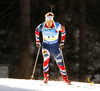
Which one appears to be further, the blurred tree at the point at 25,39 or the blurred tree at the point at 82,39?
the blurred tree at the point at 82,39

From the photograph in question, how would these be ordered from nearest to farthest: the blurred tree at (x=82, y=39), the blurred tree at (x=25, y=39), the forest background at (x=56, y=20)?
the blurred tree at (x=25, y=39)
the forest background at (x=56, y=20)
the blurred tree at (x=82, y=39)

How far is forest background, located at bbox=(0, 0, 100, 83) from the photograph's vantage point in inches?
475

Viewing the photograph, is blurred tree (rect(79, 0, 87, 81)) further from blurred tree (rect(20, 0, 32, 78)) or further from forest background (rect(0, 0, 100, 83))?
blurred tree (rect(20, 0, 32, 78))

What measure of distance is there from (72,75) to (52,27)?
769 centimetres

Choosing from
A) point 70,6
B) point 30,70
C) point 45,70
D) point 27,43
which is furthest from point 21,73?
point 70,6

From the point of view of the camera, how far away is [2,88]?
22.7 feet

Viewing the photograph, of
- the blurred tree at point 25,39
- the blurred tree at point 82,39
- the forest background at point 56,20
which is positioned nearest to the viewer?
the blurred tree at point 25,39

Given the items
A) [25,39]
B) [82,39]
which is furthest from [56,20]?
[82,39]

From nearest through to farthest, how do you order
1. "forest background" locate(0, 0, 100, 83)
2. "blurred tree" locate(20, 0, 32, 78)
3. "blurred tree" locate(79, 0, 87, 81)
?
"blurred tree" locate(20, 0, 32, 78), "forest background" locate(0, 0, 100, 83), "blurred tree" locate(79, 0, 87, 81)

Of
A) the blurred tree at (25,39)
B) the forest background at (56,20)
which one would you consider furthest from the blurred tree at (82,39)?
the blurred tree at (25,39)

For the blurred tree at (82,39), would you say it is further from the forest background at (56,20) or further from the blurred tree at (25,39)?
the blurred tree at (25,39)

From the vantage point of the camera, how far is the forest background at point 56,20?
12059 millimetres

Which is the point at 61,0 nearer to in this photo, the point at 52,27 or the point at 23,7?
the point at 23,7

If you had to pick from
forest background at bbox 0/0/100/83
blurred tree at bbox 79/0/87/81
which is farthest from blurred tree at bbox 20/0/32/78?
blurred tree at bbox 79/0/87/81
